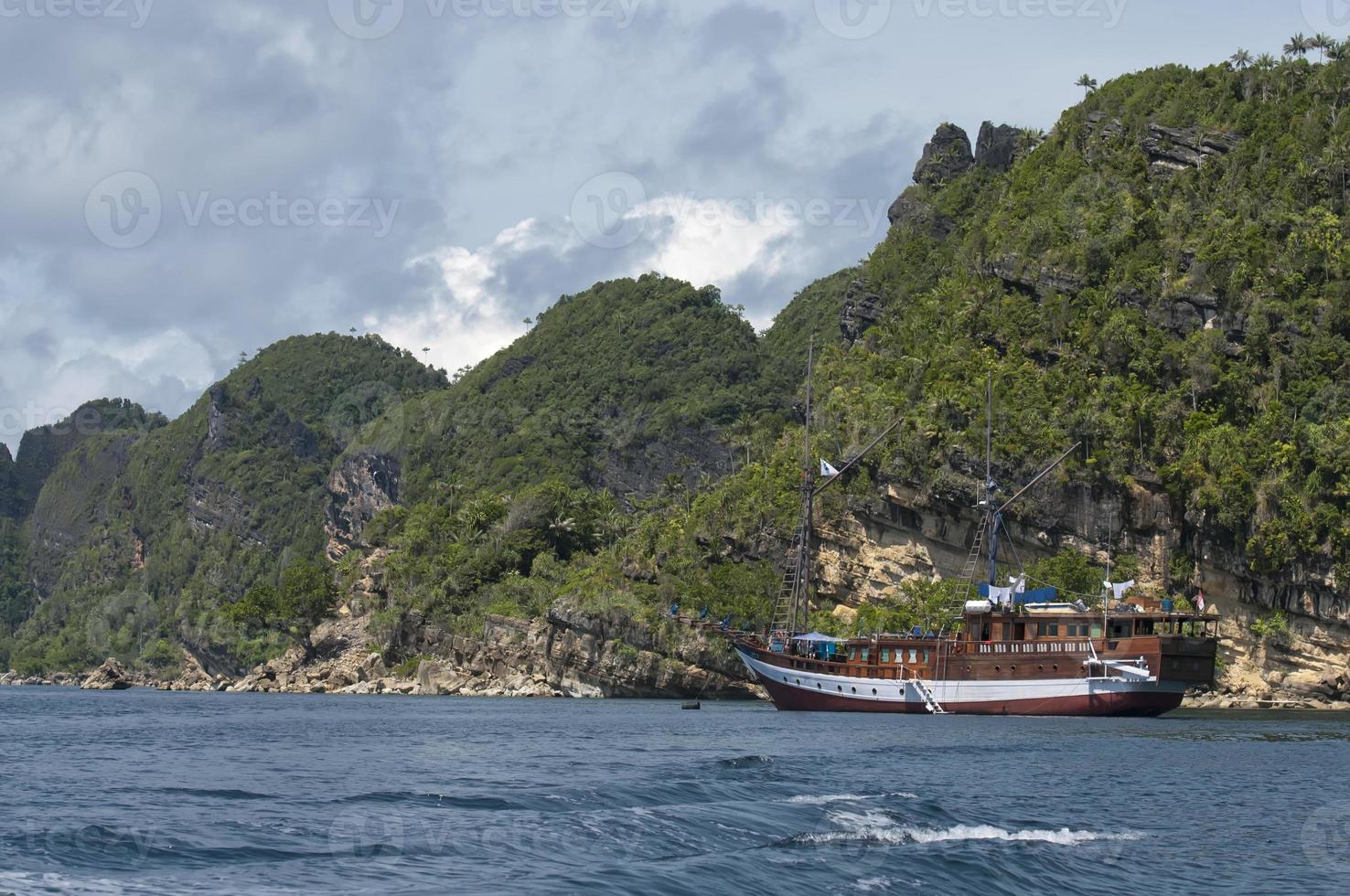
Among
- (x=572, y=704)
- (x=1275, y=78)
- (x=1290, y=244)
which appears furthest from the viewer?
(x=1275, y=78)

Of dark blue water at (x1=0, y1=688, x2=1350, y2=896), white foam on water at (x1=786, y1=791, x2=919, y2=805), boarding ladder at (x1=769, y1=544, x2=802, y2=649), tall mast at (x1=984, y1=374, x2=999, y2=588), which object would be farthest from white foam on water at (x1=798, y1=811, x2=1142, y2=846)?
boarding ladder at (x1=769, y1=544, x2=802, y2=649)

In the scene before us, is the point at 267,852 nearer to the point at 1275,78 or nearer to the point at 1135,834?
the point at 1135,834

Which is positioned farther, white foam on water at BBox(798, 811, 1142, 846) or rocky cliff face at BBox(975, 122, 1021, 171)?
rocky cliff face at BBox(975, 122, 1021, 171)

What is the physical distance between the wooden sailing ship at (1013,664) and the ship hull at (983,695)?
0.05 m

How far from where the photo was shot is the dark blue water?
2522 cm

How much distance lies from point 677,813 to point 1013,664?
153 ft

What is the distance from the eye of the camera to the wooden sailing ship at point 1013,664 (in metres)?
71.7

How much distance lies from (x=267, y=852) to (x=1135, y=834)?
17665mm

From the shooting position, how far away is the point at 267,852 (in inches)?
1051

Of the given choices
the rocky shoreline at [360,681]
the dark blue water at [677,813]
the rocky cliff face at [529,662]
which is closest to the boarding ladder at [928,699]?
the dark blue water at [677,813]

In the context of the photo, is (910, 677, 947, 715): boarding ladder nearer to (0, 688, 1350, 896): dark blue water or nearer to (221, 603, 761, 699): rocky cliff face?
(0, 688, 1350, 896): dark blue water

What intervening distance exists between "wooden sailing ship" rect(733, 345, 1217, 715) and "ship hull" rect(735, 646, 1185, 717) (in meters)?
0.05

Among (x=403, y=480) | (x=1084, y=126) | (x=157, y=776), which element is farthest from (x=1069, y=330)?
(x=403, y=480)

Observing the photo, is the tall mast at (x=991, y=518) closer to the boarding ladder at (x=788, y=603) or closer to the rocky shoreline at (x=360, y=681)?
the boarding ladder at (x=788, y=603)
